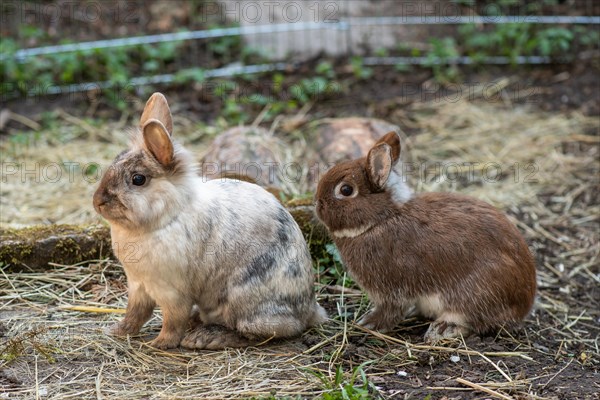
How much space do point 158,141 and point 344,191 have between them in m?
1.12

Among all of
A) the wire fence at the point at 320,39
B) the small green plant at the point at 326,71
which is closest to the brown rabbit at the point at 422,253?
the small green plant at the point at 326,71

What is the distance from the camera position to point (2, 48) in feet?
27.1

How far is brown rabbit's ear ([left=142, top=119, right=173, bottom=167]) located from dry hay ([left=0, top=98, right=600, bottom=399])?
1.01 meters

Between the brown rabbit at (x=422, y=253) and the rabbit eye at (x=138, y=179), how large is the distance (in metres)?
1.06

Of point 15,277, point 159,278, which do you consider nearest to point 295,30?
point 15,277

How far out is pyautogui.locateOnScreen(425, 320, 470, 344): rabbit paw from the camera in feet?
14.8

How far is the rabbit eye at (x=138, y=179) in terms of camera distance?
13.0 ft

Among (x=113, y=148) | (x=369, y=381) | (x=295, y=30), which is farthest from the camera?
(x=295, y=30)

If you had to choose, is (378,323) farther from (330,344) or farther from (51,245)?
(51,245)

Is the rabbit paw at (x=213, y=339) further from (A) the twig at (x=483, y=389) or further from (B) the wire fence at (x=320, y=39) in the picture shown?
(B) the wire fence at (x=320, y=39)

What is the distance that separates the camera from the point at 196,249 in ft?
13.6

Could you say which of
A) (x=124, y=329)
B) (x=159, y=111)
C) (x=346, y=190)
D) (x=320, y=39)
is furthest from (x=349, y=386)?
(x=320, y=39)

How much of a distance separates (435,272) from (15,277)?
249cm

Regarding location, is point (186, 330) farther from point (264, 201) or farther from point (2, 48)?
point (2, 48)
